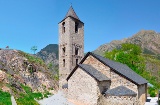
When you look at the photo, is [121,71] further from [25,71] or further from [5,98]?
[25,71]


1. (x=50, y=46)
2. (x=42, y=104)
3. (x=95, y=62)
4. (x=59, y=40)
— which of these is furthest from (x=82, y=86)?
(x=50, y=46)

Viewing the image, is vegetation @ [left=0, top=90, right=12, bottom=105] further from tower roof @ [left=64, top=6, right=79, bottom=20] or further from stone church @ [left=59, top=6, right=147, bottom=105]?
tower roof @ [left=64, top=6, right=79, bottom=20]

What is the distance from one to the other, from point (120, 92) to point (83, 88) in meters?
4.17

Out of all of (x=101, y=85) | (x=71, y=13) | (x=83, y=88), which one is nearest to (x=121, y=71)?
(x=101, y=85)

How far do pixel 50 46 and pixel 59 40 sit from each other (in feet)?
238

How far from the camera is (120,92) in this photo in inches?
722

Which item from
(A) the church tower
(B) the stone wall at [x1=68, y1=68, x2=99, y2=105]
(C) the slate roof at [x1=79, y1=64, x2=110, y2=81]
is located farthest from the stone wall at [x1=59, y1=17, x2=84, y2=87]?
(C) the slate roof at [x1=79, y1=64, x2=110, y2=81]

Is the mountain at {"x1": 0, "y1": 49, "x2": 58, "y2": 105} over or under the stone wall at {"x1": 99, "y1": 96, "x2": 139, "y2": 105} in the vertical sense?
over

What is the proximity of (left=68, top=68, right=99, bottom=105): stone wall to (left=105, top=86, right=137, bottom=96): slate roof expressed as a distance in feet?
4.57

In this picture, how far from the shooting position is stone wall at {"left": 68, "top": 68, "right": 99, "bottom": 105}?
19234 millimetres

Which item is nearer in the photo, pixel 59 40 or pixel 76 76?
pixel 76 76

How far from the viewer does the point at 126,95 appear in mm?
17906

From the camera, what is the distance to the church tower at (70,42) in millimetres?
29141

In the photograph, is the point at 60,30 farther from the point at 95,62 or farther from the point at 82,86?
the point at 82,86
